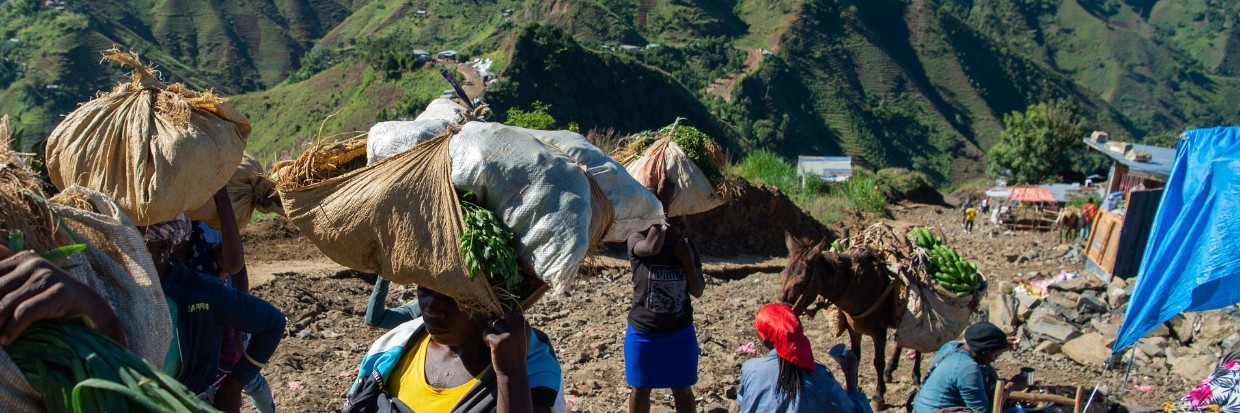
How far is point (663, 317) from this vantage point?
4.31m

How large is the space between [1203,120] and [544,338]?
114m

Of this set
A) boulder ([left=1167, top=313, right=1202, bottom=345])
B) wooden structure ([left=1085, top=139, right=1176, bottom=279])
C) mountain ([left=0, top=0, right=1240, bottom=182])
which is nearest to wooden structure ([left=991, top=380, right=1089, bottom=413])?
boulder ([left=1167, top=313, right=1202, bottom=345])

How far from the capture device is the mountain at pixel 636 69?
38.3m

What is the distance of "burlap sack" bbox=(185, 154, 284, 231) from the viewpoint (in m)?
3.18

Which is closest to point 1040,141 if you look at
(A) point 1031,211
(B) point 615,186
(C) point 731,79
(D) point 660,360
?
(A) point 1031,211

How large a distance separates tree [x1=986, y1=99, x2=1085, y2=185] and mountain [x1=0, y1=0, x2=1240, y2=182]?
13041mm

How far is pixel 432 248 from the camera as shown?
78.6 inches

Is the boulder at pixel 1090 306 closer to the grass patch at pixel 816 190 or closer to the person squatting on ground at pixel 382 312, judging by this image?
the person squatting on ground at pixel 382 312

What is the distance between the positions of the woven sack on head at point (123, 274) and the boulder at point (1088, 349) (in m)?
7.80

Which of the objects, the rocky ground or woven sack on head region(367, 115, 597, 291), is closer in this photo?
woven sack on head region(367, 115, 597, 291)

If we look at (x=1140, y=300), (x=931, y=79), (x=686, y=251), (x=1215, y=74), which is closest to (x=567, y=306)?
(x=686, y=251)

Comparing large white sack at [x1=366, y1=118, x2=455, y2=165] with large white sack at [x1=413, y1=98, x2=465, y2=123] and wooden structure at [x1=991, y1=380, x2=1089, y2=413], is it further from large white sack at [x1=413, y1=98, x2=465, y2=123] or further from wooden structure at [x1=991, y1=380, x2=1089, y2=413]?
wooden structure at [x1=991, y1=380, x2=1089, y2=413]

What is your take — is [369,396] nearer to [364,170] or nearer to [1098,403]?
[364,170]

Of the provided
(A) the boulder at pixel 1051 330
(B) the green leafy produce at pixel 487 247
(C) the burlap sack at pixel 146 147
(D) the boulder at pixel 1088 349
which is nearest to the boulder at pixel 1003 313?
(A) the boulder at pixel 1051 330
